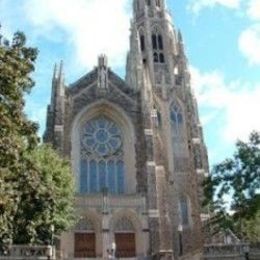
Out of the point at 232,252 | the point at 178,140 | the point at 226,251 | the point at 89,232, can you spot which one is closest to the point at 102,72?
the point at 178,140

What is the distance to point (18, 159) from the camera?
19.9 m

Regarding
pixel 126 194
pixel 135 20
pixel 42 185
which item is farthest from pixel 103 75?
pixel 42 185

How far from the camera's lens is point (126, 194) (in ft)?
126

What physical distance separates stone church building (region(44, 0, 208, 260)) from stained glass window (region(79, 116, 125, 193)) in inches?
3.2

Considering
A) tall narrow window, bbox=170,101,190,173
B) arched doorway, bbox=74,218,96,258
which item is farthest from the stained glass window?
tall narrow window, bbox=170,101,190,173

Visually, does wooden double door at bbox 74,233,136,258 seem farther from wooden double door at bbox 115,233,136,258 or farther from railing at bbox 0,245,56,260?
railing at bbox 0,245,56,260

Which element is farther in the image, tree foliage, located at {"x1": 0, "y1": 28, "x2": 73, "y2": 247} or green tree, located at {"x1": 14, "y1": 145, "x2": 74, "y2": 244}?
green tree, located at {"x1": 14, "y1": 145, "x2": 74, "y2": 244}

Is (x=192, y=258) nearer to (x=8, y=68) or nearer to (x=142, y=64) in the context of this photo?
(x=8, y=68)

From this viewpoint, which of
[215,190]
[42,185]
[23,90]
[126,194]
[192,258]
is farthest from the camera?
[126,194]

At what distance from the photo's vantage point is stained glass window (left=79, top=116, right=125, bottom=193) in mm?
40000

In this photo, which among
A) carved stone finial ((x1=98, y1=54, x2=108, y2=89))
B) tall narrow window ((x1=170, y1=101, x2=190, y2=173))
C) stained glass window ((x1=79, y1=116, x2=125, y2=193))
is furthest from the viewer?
tall narrow window ((x1=170, y1=101, x2=190, y2=173))

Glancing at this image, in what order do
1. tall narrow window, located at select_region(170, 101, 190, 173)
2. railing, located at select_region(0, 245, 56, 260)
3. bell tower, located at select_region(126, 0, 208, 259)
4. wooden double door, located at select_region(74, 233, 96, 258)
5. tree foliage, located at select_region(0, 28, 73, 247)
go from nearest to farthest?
1. tree foliage, located at select_region(0, 28, 73, 247)
2. railing, located at select_region(0, 245, 56, 260)
3. wooden double door, located at select_region(74, 233, 96, 258)
4. bell tower, located at select_region(126, 0, 208, 259)
5. tall narrow window, located at select_region(170, 101, 190, 173)

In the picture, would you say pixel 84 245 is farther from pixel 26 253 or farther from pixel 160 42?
pixel 160 42

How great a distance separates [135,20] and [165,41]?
524cm
